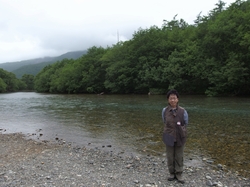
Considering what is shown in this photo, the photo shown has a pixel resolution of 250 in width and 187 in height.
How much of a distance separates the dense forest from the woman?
36736 mm

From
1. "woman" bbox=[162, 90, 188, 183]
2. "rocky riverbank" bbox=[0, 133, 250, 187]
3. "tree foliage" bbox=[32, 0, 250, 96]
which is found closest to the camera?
"woman" bbox=[162, 90, 188, 183]

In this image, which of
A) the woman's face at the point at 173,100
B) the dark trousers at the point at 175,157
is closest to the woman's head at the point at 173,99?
the woman's face at the point at 173,100

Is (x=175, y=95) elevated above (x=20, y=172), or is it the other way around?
(x=175, y=95)

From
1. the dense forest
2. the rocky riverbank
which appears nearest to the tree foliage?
the dense forest

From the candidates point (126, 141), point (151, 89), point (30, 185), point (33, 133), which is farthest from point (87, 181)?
point (151, 89)

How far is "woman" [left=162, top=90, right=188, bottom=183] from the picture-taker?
6234mm

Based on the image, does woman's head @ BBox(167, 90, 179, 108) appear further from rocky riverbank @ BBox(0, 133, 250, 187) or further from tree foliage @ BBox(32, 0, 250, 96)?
tree foliage @ BBox(32, 0, 250, 96)

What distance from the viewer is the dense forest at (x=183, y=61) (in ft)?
135

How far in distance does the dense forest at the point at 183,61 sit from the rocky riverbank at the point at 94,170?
3587cm

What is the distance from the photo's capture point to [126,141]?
12.6 metres

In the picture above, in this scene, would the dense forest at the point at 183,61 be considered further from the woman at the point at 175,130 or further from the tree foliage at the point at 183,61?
the woman at the point at 175,130

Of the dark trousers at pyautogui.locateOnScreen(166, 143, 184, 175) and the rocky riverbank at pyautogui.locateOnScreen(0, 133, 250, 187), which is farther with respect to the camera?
the rocky riverbank at pyautogui.locateOnScreen(0, 133, 250, 187)

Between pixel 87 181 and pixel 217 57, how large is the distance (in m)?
46.3

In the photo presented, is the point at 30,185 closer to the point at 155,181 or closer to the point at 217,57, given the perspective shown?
the point at 155,181
